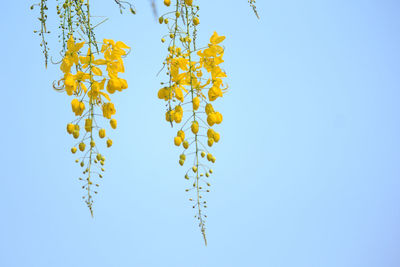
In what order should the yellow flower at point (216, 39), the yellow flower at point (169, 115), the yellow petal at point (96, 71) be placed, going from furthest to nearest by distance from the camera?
1. the yellow flower at point (216, 39)
2. the yellow petal at point (96, 71)
3. the yellow flower at point (169, 115)

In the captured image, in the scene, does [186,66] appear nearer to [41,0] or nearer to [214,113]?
[214,113]

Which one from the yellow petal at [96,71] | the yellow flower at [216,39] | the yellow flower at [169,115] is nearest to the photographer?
the yellow flower at [169,115]

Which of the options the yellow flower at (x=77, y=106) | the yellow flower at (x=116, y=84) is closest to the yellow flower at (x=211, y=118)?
the yellow flower at (x=116, y=84)

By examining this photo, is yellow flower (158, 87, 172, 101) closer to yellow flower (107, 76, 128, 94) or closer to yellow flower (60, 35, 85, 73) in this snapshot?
yellow flower (107, 76, 128, 94)

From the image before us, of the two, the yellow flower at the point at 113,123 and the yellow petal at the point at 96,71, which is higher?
the yellow petal at the point at 96,71

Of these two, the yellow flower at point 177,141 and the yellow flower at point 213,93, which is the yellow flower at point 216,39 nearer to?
the yellow flower at point 213,93

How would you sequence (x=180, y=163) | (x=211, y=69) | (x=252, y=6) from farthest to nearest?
(x=252, y=6) → (x=211, y=69) → (x=180, y=163)

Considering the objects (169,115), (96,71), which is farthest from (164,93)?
(96,71)

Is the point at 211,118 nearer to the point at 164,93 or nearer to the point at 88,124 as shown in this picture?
the point at 164,93

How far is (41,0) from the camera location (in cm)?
178

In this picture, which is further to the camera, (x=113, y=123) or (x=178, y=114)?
(x=113, y=123)

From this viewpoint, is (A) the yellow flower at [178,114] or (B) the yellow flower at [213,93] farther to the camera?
(B) the yellow flower at [213,93]

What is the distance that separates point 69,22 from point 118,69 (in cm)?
34

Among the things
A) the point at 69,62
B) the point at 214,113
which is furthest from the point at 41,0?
the point at 214,113
